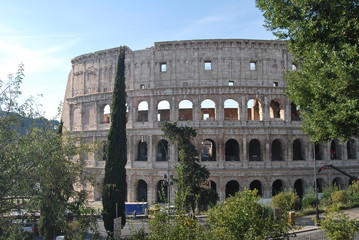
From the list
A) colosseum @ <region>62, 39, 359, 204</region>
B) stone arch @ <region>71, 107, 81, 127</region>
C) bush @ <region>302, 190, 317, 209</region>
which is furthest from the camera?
stone arch @ <region>71, 107, 81, 127</region>

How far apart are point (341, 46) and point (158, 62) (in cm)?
2204

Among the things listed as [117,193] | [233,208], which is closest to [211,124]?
[117,193]

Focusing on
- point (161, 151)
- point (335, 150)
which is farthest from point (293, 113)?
point (161, 151)

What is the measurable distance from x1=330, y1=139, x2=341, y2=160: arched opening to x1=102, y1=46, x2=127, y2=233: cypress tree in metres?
22.5

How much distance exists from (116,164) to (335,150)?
946 inches

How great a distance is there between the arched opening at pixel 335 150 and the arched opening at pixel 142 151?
65.9 ft

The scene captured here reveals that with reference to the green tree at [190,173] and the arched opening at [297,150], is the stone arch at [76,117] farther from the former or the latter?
the arched opening at [297,150]

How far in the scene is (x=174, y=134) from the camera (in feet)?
69.9

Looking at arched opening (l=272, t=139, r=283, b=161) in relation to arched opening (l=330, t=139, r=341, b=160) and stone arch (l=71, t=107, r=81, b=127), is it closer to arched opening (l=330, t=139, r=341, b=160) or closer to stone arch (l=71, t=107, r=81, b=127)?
arched opening (l=330, t=139, r=341, b=160)

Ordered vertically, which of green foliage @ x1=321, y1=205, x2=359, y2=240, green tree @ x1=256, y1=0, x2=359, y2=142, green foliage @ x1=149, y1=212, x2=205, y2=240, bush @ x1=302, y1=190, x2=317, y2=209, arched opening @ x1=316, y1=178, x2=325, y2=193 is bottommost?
bush @ x1=302, y1=190, x2=317, y2=209

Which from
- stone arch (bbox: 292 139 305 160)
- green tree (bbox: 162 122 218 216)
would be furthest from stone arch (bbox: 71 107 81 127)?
stone arch (bbox: 292 139 305 160)

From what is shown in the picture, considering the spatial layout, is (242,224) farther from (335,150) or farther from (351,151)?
(351,151)

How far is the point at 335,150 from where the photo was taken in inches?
→ 1302

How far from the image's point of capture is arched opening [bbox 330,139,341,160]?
105 ft
